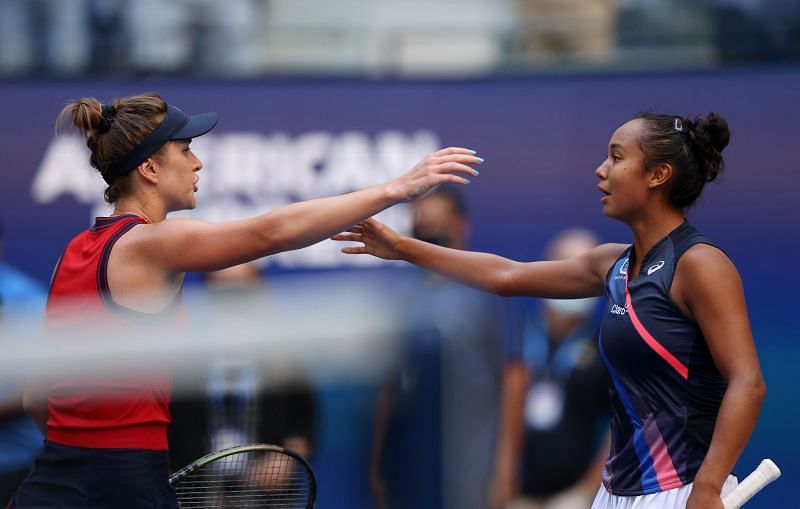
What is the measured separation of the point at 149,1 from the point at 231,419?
2127mm

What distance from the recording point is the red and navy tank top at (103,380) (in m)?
2.57

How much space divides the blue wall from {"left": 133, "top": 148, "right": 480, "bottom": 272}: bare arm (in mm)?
3248

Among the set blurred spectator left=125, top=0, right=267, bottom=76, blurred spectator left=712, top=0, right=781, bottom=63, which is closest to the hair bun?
blurred spectator left=712, top=0, right=781, bottom=63

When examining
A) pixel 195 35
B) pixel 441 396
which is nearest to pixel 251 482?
pixel 441 396

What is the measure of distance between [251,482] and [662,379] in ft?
3.69

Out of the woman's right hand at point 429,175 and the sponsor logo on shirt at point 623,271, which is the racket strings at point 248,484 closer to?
the woman's right hand at point 429,175

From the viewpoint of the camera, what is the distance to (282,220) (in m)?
2.60

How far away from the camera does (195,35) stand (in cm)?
575

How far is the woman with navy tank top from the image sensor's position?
2562 millimetres

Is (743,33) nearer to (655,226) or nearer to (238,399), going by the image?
(238,399)

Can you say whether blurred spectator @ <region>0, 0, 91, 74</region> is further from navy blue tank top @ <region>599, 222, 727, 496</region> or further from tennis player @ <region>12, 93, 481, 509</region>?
navy blue tank top @ <region>599, 222, 727, 496</region>

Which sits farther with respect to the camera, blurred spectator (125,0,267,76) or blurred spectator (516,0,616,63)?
blurred spectator (516,0,616,63)

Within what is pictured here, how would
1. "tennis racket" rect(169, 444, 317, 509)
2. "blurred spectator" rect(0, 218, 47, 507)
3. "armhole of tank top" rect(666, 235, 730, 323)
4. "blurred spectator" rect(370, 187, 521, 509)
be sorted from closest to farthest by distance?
"armhole of tank top" rect(666, 235, 730, 323) → "tennis racket" rect(169, 444, 317, 509) → "blurred spectator" rect(0, 218, 47, 507) → "blurred spectator" rect(370, 187, 521, 509)

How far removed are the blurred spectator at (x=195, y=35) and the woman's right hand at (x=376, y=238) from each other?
284 cm
